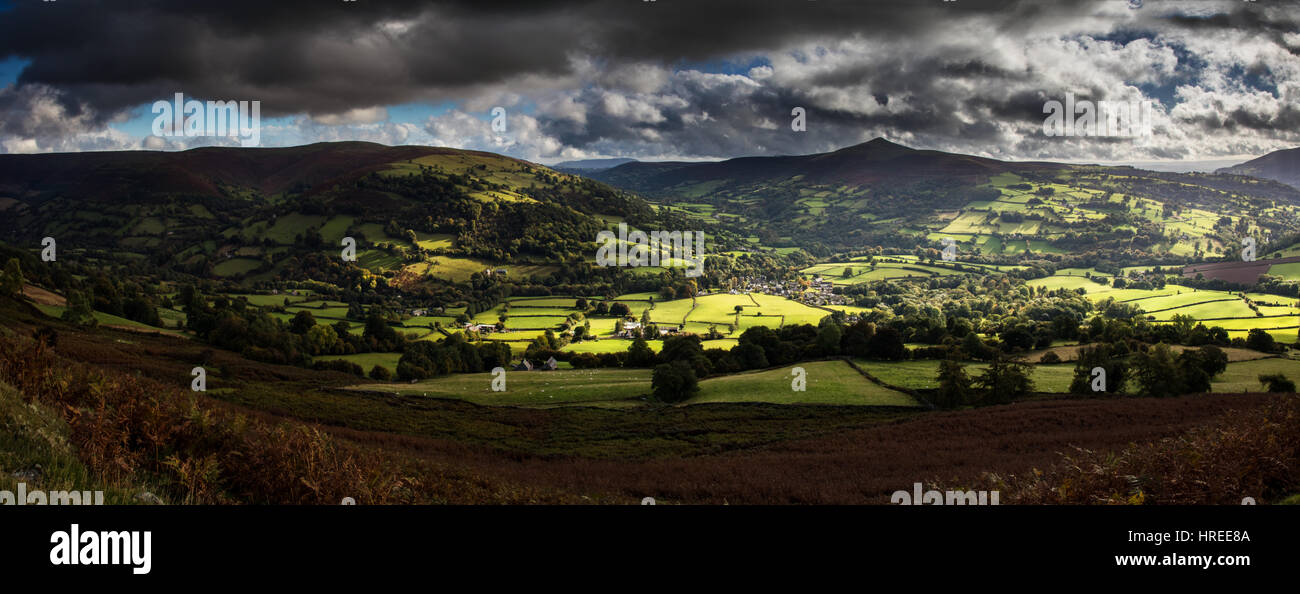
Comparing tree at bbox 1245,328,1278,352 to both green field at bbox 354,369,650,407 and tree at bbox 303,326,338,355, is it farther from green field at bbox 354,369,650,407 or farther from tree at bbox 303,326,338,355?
tree at bbox 303,326,338,355

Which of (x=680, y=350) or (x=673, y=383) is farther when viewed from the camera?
(x=680, y=350)

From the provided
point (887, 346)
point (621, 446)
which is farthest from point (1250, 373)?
point (621, 446)

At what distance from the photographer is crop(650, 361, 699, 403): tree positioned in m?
34.3

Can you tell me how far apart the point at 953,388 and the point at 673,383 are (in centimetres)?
1629

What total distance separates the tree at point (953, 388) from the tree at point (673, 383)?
1467 centimetres

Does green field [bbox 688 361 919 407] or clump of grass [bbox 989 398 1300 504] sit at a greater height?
clump of grass [bbox 989 398 1300 504]

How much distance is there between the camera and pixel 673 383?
3434 cm

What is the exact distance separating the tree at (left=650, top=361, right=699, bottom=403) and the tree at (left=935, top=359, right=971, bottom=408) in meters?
14.7

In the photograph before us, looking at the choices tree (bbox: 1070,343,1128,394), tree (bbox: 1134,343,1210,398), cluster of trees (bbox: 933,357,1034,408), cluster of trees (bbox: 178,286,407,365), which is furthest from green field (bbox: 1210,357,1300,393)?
cluster of trees (bbox: 178,286,407,365)

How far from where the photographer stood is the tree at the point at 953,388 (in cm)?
3077

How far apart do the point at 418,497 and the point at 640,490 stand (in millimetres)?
5840

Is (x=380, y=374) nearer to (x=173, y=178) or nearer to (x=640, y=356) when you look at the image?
(x=640, y=356)

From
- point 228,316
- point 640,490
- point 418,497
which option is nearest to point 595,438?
point 640,490
